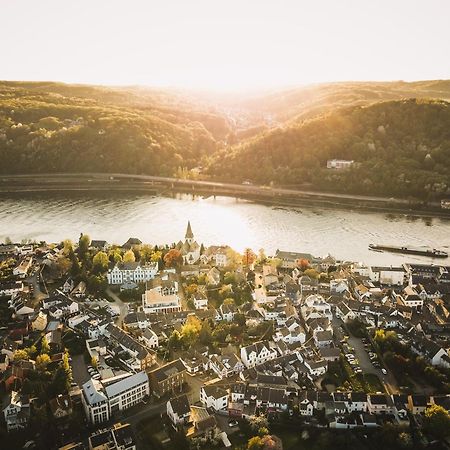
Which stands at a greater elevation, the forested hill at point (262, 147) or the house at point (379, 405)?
the forested hill at point (262, 147)

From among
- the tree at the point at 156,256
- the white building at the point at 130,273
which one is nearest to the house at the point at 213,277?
the white building at the point at 130,273

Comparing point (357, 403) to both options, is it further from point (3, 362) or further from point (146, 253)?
point (146, 253)

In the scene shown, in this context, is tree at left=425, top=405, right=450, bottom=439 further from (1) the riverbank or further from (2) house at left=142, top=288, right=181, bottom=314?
(1) the riverbank

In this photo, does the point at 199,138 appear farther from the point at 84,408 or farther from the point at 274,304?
the point at 84,408

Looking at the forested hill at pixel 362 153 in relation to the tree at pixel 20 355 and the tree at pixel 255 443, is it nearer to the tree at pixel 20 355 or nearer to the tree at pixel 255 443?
the tree at pixel 255 443

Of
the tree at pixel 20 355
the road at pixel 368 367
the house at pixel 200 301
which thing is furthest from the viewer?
the house at pixel 200 301

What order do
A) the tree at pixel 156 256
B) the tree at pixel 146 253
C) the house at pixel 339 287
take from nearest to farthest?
the house at pixel 339 287 < the tree at pixel 156 256 < the tree at pixel 146 253

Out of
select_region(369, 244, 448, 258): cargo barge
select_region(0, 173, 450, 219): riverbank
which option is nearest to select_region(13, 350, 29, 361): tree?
select_region(369, 244, 448, 258): cargo barge
